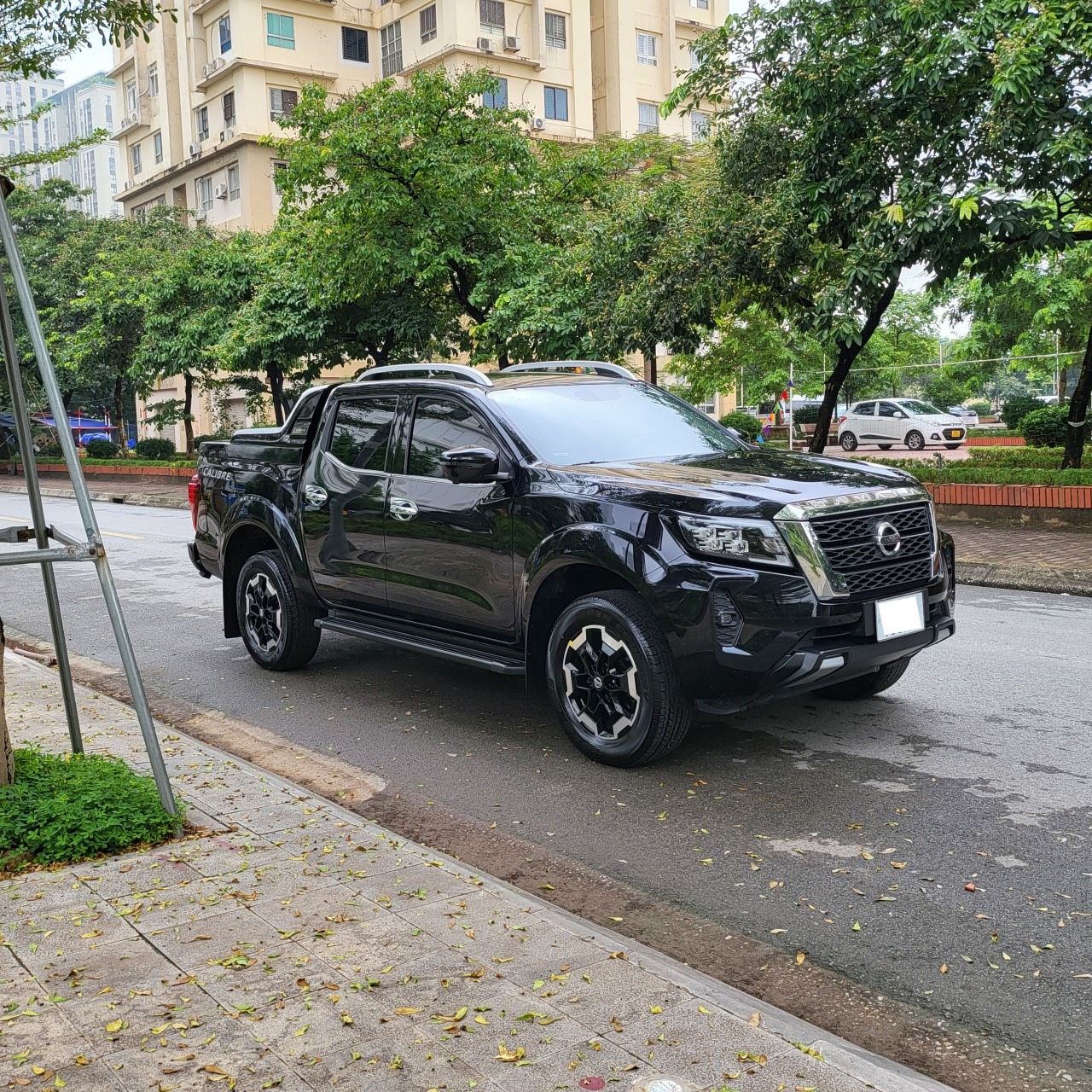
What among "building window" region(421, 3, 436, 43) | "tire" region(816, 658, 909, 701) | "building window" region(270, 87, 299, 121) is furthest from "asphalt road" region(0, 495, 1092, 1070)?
"building window" region(270, 87, 299, 121)

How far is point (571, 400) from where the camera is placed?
6.55m

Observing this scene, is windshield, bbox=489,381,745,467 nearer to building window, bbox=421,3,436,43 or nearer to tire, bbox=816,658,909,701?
tire, bbox=816,658,909,701

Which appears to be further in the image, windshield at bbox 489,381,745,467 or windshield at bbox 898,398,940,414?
windshield at bbox 898,398,940,414

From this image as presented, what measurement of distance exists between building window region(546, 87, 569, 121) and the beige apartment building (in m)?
0.05

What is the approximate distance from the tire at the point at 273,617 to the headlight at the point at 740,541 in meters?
3.28

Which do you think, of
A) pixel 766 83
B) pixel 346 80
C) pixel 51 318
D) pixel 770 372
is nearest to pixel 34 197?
pixel 51 318

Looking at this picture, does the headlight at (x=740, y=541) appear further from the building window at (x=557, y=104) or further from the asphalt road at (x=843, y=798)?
the building window at (x=557, y=104)

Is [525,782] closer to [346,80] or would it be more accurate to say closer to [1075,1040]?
[1075,1040]

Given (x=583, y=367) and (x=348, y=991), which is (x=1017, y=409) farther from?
(x=348, y=991)

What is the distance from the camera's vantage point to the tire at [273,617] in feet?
24.6

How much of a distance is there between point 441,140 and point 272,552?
1473 cm

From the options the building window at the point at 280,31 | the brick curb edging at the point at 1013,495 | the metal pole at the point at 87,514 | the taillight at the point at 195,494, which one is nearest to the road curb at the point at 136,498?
the brick curb edging at the point at 1013,495

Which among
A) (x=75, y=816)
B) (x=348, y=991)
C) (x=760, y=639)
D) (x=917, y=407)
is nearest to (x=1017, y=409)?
(x=917, y=407)

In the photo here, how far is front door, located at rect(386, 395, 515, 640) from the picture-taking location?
19.4 feet
